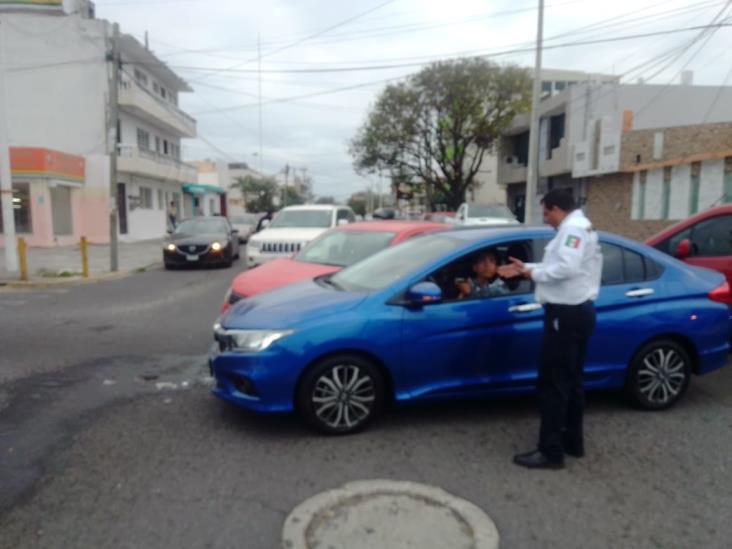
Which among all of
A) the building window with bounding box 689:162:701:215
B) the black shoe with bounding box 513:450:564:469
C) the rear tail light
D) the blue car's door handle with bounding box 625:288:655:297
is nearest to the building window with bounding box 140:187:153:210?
the building window with bounding box 689:162:701:215

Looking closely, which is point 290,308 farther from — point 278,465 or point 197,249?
point 197,249

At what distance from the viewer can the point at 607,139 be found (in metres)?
20.8

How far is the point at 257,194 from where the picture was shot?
6625 cm

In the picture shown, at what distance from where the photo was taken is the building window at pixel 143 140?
30831 millimetres

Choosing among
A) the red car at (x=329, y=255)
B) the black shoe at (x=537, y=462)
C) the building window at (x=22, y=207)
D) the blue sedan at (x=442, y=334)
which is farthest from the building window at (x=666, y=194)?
the building window at (x=22, y=207)

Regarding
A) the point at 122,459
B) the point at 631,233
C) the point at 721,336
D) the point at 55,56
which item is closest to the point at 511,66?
the point at 631,233

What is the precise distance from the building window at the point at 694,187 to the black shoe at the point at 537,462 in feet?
45.6

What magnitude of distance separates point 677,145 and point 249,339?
1763 cm

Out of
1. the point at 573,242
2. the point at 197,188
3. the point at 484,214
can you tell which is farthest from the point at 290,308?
the point at 197,188

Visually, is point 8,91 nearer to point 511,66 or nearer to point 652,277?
point 511,66

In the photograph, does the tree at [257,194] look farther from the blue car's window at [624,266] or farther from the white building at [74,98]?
the blue car's window at [624,266]

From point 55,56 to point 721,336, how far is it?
2951cm

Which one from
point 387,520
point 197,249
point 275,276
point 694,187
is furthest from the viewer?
point 197,249

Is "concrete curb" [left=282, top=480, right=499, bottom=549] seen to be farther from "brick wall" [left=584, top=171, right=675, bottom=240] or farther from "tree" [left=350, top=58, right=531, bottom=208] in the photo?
"tree" [left=350, top=58, right=531, bottom=208]
